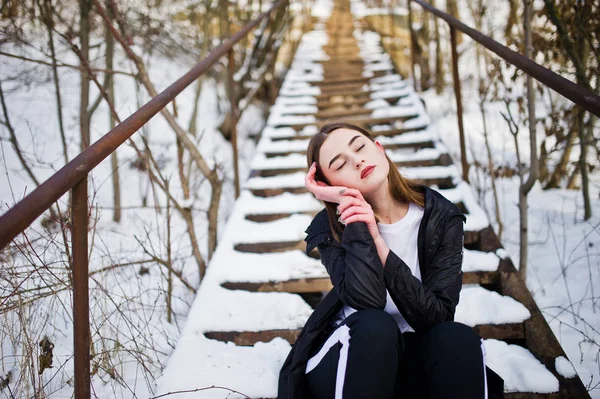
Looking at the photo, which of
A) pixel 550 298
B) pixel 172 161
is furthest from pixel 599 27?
pixel 172 161

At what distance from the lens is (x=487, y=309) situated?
199 cm

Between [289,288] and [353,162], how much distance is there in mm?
1038

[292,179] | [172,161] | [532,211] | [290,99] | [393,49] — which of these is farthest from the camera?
[393,49]

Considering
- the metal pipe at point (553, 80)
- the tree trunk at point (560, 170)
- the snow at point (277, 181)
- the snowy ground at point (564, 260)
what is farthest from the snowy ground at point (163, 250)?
the metal pipe at point (553, 80)

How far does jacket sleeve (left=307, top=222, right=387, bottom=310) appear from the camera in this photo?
52.3 inches

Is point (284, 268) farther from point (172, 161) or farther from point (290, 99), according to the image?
point (172, 161)

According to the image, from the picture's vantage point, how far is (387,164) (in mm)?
1489

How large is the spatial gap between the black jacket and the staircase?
38 cm

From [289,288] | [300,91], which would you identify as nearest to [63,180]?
[289,288]

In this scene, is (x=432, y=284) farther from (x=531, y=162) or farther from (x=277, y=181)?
(x=277, y=181)

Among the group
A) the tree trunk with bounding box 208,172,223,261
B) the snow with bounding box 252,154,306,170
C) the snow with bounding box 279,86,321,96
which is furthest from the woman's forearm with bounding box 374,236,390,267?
the snow with bounding box 279,86,321,96

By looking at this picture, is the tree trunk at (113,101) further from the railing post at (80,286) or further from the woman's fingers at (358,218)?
the woman's fingers at (358,218)

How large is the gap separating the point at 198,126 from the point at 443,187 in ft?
14.5

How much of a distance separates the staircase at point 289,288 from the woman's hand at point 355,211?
753mm
